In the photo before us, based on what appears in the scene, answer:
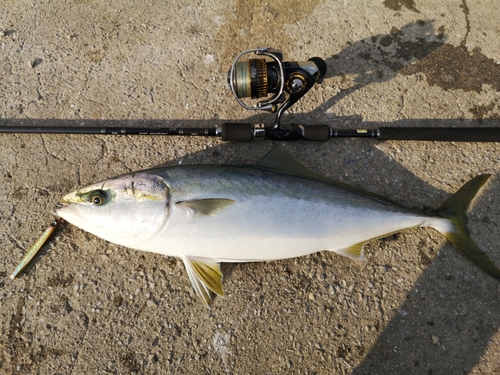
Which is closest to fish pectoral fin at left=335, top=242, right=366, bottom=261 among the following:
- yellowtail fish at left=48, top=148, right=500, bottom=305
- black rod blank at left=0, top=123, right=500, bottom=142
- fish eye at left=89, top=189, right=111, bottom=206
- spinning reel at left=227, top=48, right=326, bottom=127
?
yellowtail fish at left=48, top=148, right=500, bottom=305

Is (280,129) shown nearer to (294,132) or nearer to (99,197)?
(294,132)

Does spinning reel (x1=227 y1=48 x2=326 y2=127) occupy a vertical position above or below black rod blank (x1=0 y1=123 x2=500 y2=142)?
above

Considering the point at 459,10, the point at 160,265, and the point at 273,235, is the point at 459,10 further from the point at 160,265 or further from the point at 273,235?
the point at 160,265

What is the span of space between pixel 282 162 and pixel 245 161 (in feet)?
1.15

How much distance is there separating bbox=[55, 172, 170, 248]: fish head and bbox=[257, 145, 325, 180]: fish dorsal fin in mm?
702

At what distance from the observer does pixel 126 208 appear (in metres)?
1.91

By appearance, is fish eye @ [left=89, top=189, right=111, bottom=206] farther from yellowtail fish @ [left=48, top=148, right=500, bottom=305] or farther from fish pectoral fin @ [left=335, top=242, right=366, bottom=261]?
fish pectoral fin @ [left=335, top=242, right=366, bottom=261]

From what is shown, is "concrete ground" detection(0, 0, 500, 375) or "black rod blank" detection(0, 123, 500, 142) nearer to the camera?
"concrete ground" detection(0, 0, 500, 375)

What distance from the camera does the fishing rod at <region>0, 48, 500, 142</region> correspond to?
208 centimetres

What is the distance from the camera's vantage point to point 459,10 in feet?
9.16

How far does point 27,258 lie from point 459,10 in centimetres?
401

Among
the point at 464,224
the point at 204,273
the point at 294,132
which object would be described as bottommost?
the point at 204,273

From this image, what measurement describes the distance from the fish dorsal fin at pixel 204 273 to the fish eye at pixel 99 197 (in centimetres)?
60

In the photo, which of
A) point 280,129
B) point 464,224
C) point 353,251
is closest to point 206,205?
point 280,129
